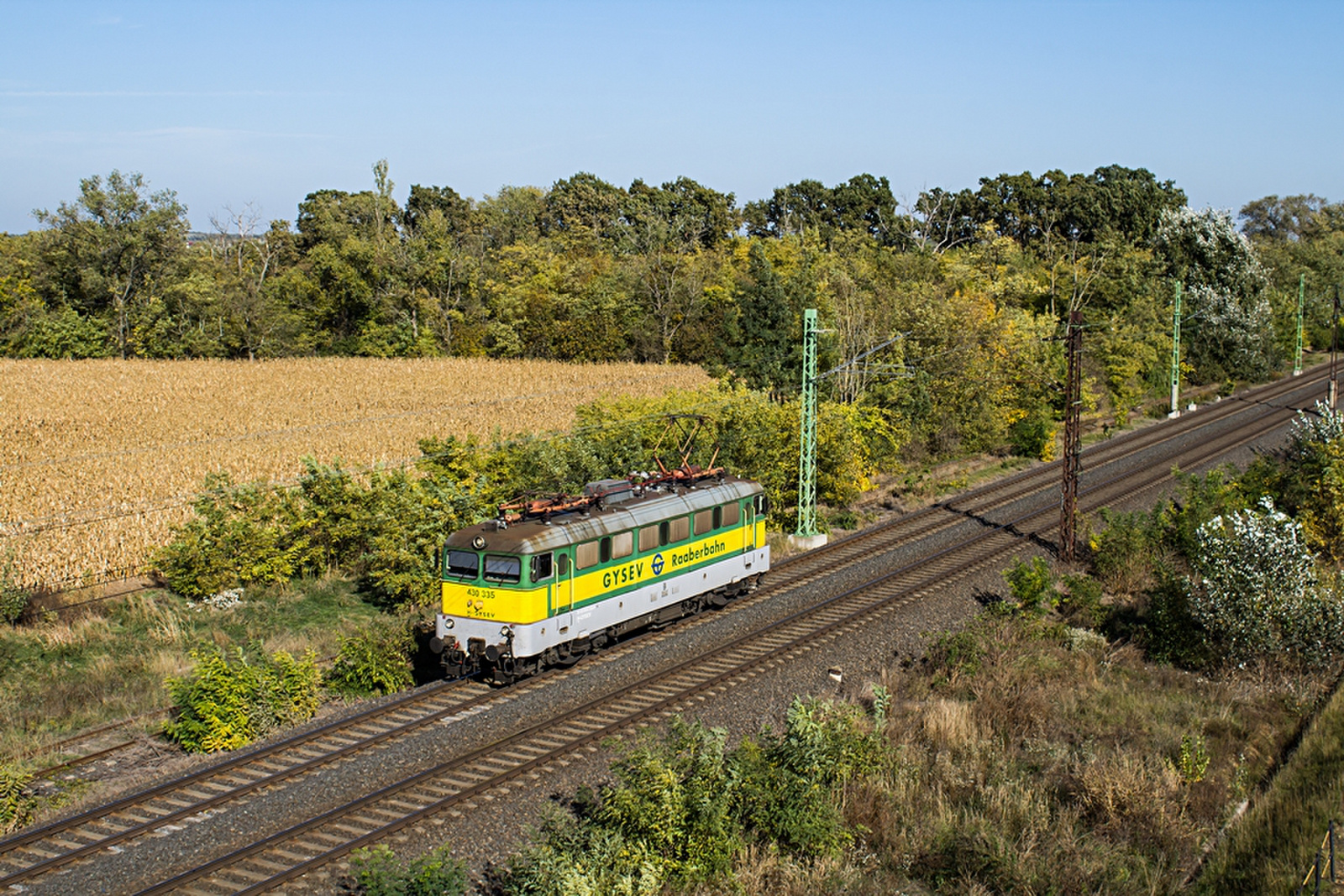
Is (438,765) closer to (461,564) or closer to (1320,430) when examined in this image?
(461,564)

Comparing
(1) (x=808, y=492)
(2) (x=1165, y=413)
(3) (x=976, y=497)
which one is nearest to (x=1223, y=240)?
(2) (x=1165, y=413)

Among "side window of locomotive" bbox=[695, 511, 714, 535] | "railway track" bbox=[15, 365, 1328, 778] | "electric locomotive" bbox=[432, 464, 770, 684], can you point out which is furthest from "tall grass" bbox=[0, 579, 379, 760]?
"side window of locomotive" bbox=[695, 511, 714, 535]

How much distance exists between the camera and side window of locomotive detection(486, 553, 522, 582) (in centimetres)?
1823

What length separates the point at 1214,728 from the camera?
17.2 meters

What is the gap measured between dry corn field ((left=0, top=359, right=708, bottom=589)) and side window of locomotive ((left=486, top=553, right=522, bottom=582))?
443 inches

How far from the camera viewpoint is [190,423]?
40.9 metres

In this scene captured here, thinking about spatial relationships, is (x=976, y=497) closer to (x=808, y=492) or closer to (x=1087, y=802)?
(x=808, y=492)

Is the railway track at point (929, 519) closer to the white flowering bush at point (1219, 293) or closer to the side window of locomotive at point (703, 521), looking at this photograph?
the side window of locomotive at point (703, 521)

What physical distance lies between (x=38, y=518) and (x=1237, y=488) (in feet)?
108

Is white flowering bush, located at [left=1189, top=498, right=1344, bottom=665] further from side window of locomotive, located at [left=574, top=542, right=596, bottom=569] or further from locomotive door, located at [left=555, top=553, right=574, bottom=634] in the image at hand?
locomotive door, located at [left=555, top=553, right=574, bottom=634]

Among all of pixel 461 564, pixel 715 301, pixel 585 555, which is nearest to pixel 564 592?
pixel 585 555

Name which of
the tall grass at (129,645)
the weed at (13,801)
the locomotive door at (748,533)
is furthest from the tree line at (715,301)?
the weed at (13,801)

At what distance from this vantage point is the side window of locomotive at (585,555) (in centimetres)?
1908

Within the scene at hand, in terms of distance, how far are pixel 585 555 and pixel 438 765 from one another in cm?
509
